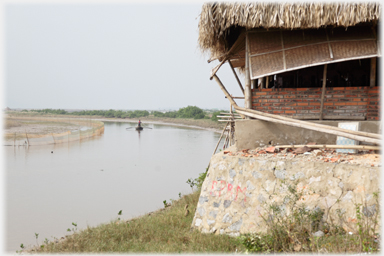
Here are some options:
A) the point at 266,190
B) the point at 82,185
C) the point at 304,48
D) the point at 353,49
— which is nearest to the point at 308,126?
the point at 266,190

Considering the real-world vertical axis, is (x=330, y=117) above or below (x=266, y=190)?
above

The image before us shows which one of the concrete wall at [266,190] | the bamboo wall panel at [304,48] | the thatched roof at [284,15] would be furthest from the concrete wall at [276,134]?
the thatched roof at [284,15]

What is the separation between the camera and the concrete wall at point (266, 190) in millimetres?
4020

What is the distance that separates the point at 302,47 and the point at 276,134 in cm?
156

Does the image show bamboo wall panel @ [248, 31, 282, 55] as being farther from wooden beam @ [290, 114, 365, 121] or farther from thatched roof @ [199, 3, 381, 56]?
wooden beam @ [290, 114, 365, 121]

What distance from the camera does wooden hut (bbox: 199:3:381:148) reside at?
16.4ft

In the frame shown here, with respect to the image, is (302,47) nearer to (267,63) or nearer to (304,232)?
(267,63)

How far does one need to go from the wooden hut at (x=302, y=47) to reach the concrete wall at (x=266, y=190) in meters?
0.82

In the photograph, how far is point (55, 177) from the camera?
12398 mm

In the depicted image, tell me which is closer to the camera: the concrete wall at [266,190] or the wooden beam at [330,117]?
the concrete wall at [266,190]

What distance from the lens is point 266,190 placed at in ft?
14.9

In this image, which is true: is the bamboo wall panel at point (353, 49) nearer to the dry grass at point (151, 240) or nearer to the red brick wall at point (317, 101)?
the red brick wall at point (317, 101)

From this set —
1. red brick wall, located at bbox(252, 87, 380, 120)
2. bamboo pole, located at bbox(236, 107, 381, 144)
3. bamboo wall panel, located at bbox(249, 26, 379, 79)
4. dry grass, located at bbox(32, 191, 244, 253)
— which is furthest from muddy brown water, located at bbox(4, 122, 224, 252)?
bamboo wall panel, located at bbox(249, 26, 379, 79)

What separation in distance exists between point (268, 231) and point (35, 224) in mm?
5849
